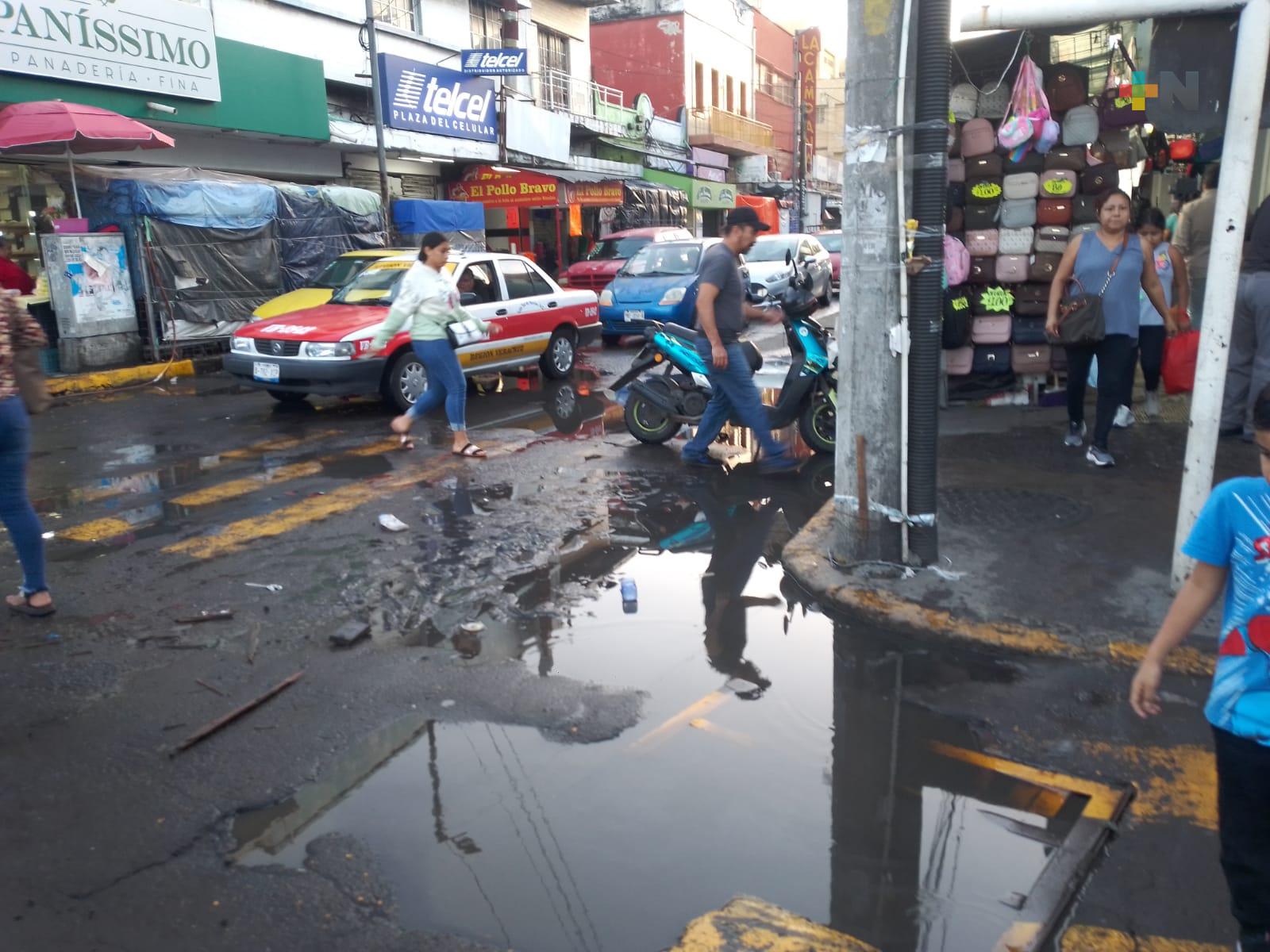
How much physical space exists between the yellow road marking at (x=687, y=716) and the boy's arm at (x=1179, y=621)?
185 centimetres

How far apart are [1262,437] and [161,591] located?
209 inches

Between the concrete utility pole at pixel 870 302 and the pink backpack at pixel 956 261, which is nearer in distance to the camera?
the concrete utility pole at pixel 870 302

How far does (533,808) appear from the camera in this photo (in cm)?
356

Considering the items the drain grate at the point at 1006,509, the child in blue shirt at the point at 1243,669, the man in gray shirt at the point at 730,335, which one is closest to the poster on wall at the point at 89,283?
the man in gray shirt at the point at 730,335

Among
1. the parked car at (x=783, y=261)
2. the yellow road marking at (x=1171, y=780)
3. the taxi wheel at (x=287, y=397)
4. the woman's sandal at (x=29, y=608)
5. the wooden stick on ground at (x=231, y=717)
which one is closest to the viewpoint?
the yellow road marking at (x=1171, y=780)

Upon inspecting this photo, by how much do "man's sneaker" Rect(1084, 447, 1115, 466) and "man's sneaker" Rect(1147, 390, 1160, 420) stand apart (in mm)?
1745

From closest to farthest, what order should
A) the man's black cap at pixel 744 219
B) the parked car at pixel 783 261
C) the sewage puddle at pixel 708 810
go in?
the sewage puddle at pixel 708 810 → the man's black cap at pixel 744 219 → the parked car at pixel 783 261

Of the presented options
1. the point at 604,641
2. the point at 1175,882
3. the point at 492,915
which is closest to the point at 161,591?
the point at 604,641

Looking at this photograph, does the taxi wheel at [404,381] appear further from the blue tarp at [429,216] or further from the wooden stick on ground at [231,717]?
the blue tarp at [429,216]

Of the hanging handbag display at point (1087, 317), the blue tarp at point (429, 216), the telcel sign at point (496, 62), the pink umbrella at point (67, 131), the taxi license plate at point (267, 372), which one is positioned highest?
the telcel sign at point (496, 62)

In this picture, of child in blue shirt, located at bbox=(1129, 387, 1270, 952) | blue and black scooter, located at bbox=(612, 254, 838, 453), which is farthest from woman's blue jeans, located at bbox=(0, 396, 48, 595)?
child in blue shirt, located at bbox=(1129, 387, 1270, 952)

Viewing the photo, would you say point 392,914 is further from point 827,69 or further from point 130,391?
point 827,69

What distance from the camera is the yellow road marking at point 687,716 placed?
13.3 ft

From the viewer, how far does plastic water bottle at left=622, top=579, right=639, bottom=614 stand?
5492mm
